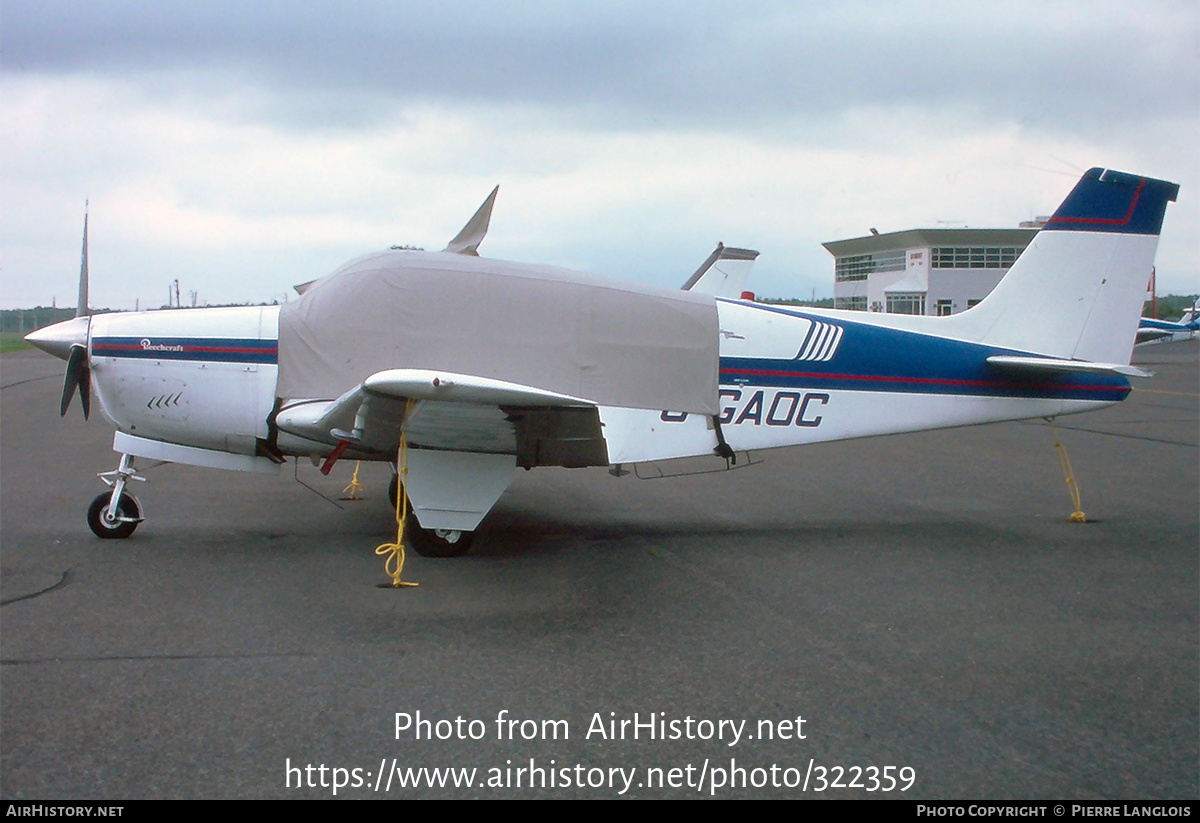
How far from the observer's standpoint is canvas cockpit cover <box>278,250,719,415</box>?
621 centimetres

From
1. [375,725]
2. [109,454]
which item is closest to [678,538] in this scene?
[375,725]

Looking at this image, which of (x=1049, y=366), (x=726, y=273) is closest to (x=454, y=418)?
(x=1049, y=366)

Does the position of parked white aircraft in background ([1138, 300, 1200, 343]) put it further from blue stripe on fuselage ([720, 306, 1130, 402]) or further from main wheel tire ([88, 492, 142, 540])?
main wheel tire ([88, 492, 142, 540])

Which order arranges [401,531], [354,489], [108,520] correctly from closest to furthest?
[401,531], [108,520], [354,489]

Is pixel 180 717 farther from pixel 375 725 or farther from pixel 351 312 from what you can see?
pixel 351 312

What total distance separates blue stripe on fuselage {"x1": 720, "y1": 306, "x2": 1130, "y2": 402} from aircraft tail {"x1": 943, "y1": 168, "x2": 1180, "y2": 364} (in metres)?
0.25

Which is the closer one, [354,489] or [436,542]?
[436,542]

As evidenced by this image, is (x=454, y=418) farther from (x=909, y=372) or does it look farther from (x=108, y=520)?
(x=909, y=372)

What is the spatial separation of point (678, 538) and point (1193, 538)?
13.8ft

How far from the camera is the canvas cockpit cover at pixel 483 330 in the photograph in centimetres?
621

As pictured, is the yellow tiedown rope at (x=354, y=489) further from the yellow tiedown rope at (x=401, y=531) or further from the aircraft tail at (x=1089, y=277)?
the aircraft tail at (x=1089, y=277)

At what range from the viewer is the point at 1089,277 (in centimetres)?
761

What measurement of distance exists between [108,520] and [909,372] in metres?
6.37

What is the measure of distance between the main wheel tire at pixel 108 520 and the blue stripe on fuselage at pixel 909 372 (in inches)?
182
